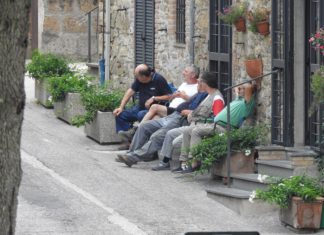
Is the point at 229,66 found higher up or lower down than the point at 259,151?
higher up

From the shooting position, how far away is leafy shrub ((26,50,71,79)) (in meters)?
22.3

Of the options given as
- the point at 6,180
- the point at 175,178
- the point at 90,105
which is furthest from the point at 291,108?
the point at 6,180

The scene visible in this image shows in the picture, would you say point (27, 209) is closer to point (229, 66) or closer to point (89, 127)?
point (229, 66)

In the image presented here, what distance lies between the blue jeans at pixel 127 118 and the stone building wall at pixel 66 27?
32.6ft

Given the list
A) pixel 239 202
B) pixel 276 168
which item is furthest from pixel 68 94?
pixel 239 202

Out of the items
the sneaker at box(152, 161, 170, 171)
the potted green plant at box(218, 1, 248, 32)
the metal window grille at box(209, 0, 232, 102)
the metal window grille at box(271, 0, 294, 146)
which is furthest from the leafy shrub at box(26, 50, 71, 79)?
the metal window grille at box(271, 0, 294, 146)

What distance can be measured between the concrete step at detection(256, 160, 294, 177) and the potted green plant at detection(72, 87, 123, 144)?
4551mm

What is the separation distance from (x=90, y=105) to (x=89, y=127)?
0.59 meters

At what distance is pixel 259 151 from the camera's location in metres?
14.0

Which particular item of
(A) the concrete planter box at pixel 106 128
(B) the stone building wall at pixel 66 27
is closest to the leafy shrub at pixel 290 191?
(A) the concrete planter box at pixel 106 128

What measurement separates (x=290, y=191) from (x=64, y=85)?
372 inches

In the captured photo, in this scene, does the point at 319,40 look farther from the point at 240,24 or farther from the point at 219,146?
the point at 240,24

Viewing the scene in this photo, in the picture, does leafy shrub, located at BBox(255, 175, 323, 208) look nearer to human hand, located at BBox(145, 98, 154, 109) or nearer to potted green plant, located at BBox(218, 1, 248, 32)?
potted green plant, located at BBox(218, 1, 248, 32)

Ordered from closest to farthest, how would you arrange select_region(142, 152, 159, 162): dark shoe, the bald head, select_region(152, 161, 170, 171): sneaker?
1. select_region(152, 161, 170, 171): sneaker
2. select_region(142, 152, 159, 162): dark shoe
3. the bald head
